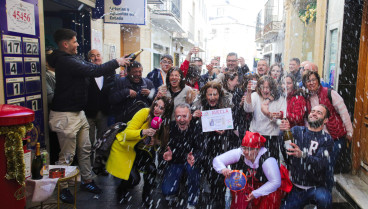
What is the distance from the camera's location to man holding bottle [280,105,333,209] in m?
3.41

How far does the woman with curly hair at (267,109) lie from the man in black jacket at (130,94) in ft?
5.65

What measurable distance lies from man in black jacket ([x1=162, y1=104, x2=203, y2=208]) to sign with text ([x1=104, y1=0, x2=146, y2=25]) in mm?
3427

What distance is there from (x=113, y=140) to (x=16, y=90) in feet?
4.52

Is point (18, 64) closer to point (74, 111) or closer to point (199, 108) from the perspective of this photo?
point (74, 111)

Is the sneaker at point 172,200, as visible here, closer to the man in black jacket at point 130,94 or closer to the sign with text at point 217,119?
the sign with text at point 217,119

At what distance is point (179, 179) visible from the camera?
13.7 feet

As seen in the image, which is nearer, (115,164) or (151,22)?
(115,164)

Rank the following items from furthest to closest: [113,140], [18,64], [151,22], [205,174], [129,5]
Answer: [151,22]
[129,5]
[205,174]
[113,140]
[18,64]

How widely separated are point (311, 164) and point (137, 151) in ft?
7.39

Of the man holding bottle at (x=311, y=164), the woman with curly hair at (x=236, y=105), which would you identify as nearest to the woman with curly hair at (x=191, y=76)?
the woman with curly hair at (x=236, y=105)

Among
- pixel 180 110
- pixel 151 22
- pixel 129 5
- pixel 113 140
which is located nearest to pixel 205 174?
pixel 180 110

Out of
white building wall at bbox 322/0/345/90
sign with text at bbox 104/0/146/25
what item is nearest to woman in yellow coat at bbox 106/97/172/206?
white building wall at bbox 322/0/345/90

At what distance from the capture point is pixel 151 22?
15180 millimetres

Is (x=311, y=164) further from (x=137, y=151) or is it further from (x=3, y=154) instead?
(x=3, y=154)
